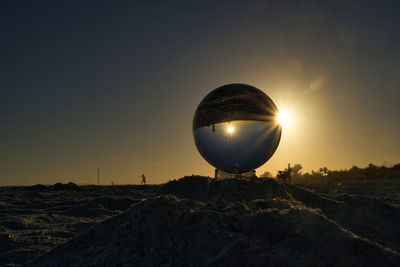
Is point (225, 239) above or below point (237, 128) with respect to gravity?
below

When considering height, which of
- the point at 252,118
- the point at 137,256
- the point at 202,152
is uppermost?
the point at 252,118

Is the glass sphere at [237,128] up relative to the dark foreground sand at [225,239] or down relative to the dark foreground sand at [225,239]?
up

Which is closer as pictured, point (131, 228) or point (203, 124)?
point (131, 228)

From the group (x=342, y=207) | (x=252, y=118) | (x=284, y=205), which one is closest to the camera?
(x=284, y=205)

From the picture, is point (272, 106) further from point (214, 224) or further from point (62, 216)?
Answer: point (62, 216)

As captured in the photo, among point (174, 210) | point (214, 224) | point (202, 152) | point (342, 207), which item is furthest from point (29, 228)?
point (342, 207)

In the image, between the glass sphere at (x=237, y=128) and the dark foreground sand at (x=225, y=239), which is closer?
the dark foreground sand at (x=225, y=239)

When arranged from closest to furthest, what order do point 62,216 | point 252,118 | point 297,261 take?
1. point 297,261
2. point 252,118
3. point 62,216

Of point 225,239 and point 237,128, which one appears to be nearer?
point 225,239
